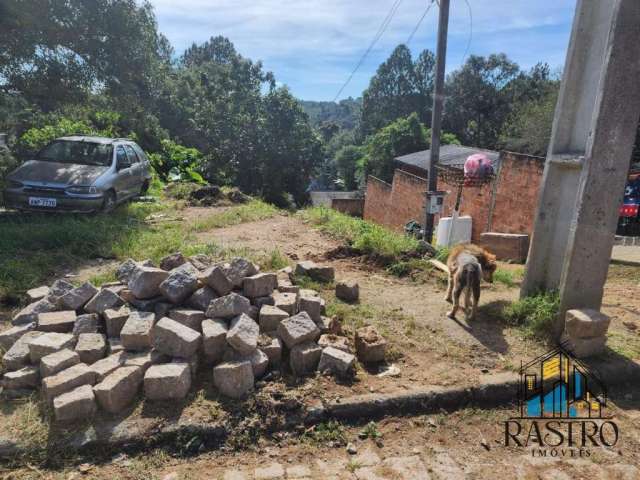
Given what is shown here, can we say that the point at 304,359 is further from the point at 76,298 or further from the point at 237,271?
the point at 76,298

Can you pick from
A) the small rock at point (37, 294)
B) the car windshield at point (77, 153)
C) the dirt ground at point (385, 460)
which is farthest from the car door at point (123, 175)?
the dirt ground at point (385, 460)

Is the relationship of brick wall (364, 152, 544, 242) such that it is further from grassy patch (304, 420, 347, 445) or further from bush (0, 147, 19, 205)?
bush (0, 147, 19, 205)

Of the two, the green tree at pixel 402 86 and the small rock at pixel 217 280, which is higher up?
the green tree at pixel 402 86

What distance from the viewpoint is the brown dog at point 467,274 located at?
4547mm

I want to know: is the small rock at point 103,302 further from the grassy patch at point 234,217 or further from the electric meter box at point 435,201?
the electric meter box at point 435,201

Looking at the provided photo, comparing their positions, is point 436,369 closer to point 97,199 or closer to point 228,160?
point 97,199

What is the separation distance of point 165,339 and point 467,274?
10.1 ft

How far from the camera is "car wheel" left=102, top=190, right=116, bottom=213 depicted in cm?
838

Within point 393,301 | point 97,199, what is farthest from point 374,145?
point 393,301

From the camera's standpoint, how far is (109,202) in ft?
28.5

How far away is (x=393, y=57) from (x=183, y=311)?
45592 mm

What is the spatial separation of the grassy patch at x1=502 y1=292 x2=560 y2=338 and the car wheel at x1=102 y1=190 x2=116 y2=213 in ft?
24.6

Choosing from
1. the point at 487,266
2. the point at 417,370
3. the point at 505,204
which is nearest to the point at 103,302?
the point at 417,370

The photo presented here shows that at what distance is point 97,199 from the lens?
8016 millimetres
